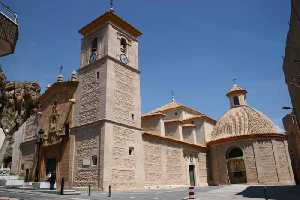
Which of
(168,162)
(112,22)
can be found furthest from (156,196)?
(112,22)

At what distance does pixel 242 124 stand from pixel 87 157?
1968 cm

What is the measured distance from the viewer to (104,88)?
20938mm

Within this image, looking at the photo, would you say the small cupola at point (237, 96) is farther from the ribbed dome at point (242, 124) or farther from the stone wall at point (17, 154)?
the stone wall at point (17, 154)

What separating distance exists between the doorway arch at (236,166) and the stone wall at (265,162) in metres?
0.46

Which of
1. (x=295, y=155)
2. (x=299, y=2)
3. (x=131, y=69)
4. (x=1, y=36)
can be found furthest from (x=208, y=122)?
(x=1, y=36)

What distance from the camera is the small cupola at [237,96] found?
38216 mm

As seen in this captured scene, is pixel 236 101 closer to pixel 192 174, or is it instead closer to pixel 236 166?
pixel 236 166

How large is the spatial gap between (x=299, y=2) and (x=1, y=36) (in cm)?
1311

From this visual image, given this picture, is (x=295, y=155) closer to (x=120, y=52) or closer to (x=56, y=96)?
(x=120, y=52)

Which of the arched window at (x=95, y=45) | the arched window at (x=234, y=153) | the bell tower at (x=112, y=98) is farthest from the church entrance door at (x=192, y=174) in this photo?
the arched window at (x=95, y=45)

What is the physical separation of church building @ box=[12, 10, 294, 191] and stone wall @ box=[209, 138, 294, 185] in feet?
0.33

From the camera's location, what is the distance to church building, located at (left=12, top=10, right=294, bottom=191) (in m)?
20.2

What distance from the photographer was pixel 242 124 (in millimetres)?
31891

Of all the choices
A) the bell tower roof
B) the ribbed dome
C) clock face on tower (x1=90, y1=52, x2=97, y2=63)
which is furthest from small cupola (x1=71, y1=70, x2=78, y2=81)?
the ribbed dome
